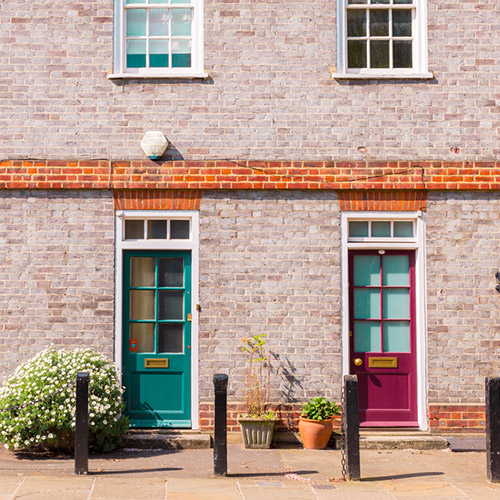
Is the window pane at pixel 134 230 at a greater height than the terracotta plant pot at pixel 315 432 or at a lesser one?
greater

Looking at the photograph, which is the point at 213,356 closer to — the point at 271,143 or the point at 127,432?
the point at 127,432

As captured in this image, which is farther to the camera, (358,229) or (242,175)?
(358,229)

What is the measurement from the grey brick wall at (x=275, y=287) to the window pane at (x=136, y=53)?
1.94 metres

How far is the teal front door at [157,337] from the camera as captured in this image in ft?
31.3

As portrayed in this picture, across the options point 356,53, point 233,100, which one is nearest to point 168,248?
point 233,100

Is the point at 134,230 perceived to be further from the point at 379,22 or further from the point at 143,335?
the point at 379,22

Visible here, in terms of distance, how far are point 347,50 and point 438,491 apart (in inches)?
219

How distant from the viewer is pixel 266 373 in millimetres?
9453

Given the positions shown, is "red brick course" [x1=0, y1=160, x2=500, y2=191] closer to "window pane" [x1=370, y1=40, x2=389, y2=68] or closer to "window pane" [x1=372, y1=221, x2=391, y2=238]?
"window pane" [x1=372, y1=221, x2=391, y2=238]

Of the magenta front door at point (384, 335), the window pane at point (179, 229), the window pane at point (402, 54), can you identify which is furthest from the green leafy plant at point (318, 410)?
the window pane at point (402, 54)

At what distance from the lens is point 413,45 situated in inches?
388

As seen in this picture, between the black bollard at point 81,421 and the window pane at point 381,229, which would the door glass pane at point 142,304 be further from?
the window pane at point 381,229

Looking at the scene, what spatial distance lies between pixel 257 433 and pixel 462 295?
3.09 metres

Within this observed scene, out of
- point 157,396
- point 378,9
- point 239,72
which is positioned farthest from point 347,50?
point 157,396
